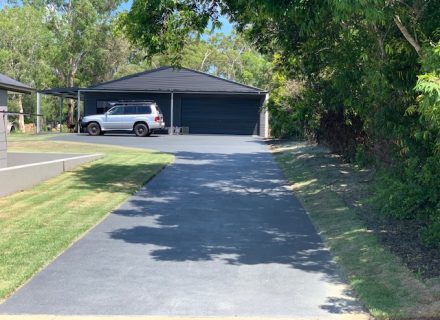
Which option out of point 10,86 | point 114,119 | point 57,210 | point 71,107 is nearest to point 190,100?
point 114,119

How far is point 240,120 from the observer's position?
113ft

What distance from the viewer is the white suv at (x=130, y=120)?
29.4 meters

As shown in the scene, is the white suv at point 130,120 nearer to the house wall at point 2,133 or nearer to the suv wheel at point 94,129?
the suv wheel at point 94,129

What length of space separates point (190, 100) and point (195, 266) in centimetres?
2903

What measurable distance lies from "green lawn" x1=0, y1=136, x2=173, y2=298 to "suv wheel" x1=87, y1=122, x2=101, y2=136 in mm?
13104

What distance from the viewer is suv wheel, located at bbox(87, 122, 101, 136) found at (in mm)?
29922

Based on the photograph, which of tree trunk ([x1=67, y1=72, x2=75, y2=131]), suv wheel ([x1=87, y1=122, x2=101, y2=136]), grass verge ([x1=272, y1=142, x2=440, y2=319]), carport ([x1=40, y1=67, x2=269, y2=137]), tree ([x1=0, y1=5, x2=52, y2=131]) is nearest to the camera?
grass verge ([x1=272, y1=142, x2=440, y2=319])

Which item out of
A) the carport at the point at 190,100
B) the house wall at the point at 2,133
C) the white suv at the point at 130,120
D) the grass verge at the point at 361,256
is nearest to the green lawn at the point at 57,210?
the house wall at the point at 2,133

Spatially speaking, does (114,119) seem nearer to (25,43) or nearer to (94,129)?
(94,129)

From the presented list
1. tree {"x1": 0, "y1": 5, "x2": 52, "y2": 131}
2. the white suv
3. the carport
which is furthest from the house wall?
tree {"x1": 0, "y1": 5, "x2": 52, "y2": 131}

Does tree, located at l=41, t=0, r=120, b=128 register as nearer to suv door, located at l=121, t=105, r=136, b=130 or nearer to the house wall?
suv door, located at l=121, t=105, r=136, b=130

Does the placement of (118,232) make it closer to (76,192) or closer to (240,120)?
(76,192)

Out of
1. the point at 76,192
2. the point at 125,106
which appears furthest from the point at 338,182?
the point at 125,106

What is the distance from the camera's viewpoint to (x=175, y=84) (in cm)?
3422
